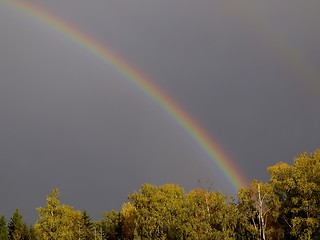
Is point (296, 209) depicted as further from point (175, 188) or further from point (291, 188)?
point (175, 188)

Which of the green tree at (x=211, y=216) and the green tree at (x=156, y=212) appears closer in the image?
the green tree at (x=211, y=216)

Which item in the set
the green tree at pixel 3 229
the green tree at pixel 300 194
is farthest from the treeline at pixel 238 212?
the green tree at pixel 3 229

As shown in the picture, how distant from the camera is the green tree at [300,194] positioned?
182ft

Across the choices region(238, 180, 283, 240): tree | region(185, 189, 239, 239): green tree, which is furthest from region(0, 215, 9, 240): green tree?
region(238, 180, 283, 240): tree

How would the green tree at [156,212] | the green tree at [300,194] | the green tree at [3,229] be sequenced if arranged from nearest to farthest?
1. the green tree at [300,194]
2. the green tree at [156,212]
3. the green tree at [3,229]

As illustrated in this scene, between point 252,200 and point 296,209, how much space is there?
272 inches

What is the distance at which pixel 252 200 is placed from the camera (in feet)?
205

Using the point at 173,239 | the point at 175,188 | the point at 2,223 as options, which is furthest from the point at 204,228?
the point at 2,223

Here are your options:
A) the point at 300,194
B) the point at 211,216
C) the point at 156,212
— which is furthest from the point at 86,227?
the point at 300,194

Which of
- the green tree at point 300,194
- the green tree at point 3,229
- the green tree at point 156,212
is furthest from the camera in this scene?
the green tree at point 3,229

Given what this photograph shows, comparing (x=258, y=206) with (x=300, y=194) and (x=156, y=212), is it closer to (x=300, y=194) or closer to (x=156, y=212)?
(x=300, y=194)

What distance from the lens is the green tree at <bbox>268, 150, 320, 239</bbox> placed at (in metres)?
55.5

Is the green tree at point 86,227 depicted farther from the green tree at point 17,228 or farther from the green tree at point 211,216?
the green tree at point 211,216

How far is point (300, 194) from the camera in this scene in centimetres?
5819
